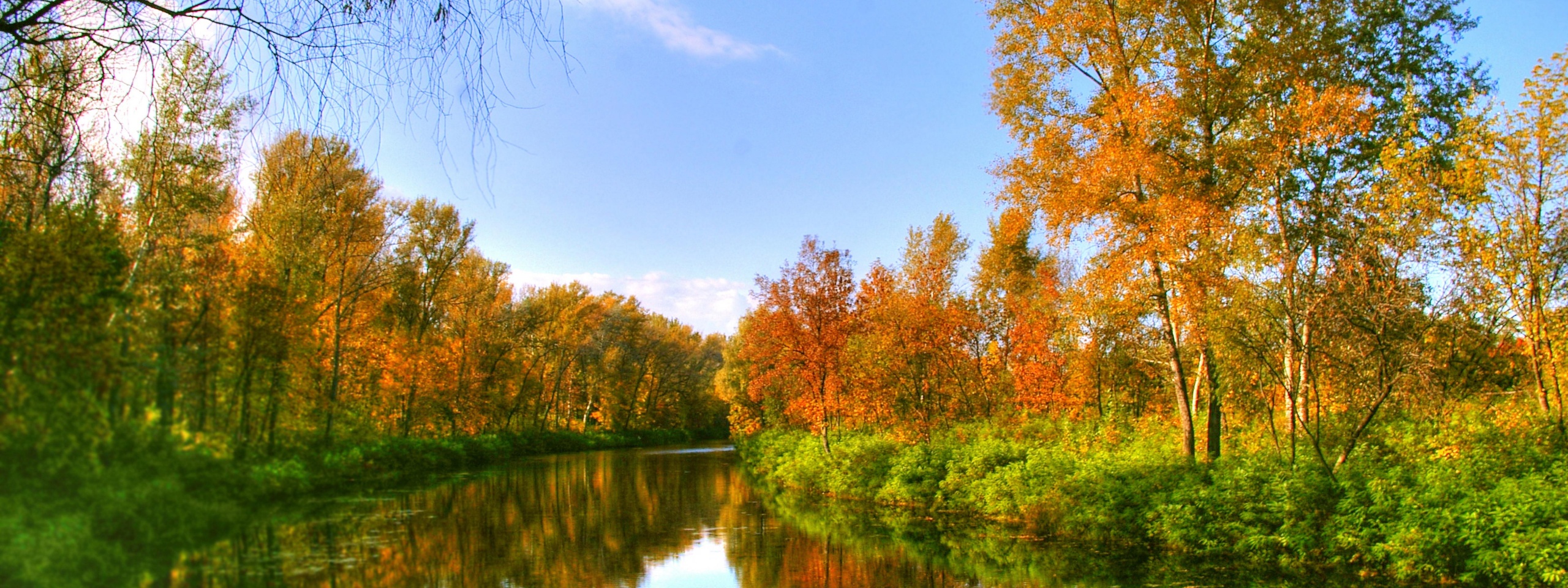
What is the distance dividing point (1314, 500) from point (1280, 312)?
358 cm

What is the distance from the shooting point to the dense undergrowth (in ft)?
35.0

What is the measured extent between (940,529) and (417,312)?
3019 cm

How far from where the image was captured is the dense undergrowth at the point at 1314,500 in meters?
10.7

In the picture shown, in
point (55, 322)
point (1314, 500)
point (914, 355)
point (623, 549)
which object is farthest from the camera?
point (914, 355)

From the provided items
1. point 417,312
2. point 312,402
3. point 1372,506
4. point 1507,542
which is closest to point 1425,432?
point 1372,506

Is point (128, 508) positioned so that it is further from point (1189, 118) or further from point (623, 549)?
point (1189, 118)

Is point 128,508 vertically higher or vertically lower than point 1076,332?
lower

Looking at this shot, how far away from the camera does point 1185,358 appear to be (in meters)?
23.4

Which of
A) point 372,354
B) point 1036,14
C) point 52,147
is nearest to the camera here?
point 52,147

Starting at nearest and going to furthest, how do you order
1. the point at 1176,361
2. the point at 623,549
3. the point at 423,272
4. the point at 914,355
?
the point at 623,549 < the point at 1176,361 < the point at 914,355 < the point at 423,272

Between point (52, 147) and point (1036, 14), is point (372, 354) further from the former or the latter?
point (52, 147)

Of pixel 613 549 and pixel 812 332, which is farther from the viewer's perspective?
pixel 812 332

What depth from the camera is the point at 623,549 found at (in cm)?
1529

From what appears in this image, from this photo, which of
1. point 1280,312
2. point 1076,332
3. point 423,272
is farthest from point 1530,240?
point 423,272
